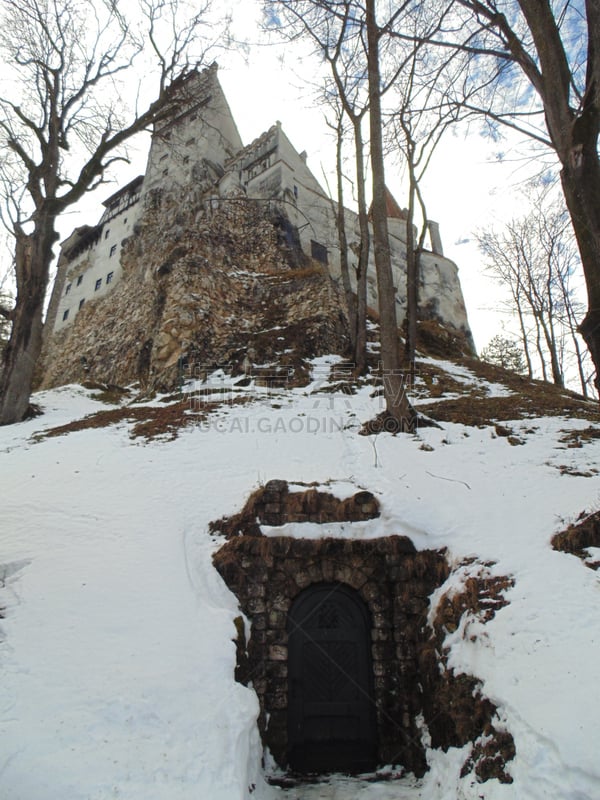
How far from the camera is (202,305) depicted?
15969 millimetres

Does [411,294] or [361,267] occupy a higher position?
[361,267]

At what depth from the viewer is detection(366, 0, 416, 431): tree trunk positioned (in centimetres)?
941

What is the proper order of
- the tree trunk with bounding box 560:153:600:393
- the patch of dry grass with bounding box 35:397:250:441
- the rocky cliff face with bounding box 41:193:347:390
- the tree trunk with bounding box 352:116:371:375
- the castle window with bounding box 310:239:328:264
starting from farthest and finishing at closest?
the castle window with bounding box 310:239:328:264, the rocky cliff face with bounding box 41:193:347:390, the tree trunk with bounding box 352:116:371:375, the patch of dry grass with bounding box 35:397:250:441, the tree trunk with bounding box 560:153:600:393

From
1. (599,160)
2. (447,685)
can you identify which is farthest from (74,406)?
(599,160)

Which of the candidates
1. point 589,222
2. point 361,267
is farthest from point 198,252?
point 589,222

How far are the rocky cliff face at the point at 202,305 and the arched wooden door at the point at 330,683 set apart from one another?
9.02m

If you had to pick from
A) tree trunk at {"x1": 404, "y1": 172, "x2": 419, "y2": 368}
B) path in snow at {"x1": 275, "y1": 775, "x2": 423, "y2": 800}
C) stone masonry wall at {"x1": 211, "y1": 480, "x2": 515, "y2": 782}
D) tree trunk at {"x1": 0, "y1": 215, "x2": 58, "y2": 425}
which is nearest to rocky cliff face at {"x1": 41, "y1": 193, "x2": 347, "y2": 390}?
tree trunk at {"x1": 404, "y1": 172, "x2": 419, "y2": 368}

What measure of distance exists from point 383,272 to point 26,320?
986 cm

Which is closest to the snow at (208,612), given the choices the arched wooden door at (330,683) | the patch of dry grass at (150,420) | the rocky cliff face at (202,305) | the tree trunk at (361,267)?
the arched wooden door at (330,683)

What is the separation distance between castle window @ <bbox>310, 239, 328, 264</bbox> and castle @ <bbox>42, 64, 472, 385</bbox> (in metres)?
0.07

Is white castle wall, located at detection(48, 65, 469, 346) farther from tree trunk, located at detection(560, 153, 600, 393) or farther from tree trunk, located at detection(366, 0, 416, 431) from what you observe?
tree trunk, located at detection(560, 153, 600, 393)

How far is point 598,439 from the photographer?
7.38m

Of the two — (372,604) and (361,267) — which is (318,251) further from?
(372,604)

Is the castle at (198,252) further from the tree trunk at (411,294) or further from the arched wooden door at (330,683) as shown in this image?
the arched wooden door at (330,683)
